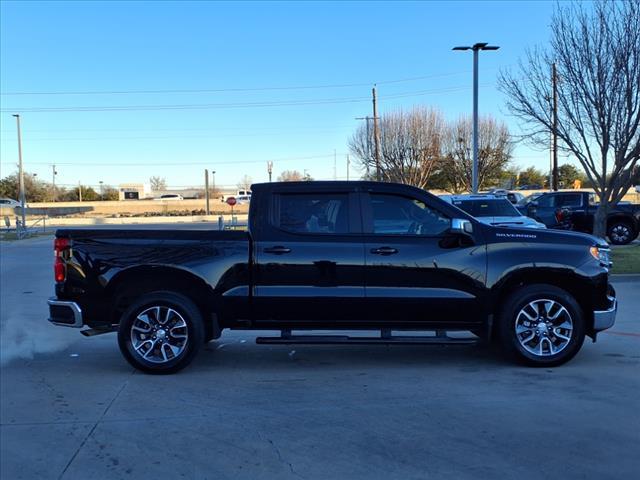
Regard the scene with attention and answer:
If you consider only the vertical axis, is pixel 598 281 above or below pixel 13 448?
above

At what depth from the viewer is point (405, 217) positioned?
19.3 feet

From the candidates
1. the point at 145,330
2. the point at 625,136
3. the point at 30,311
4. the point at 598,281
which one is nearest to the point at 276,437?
the point at 145,330

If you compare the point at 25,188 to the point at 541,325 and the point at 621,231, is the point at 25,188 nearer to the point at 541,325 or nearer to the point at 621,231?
the point at 621,231

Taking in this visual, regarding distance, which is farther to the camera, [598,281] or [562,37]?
[562,37]

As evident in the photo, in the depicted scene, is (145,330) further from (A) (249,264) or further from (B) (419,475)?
(B) (419,475)

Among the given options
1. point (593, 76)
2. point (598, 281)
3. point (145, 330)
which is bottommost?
point (145, 330)

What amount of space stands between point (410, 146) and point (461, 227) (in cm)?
3547

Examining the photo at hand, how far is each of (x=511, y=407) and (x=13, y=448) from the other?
3773 mm

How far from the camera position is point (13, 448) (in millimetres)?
4113

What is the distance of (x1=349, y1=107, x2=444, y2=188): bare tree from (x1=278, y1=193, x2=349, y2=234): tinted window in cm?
3438

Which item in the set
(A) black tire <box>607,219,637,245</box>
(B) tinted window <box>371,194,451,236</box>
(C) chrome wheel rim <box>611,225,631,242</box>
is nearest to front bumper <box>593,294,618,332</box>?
(B) tinted window <box>371,194,451,236</box>

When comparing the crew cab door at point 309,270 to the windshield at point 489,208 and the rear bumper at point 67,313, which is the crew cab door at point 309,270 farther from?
the windshield at point 489,208

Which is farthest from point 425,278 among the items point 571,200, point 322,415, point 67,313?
point 571,200

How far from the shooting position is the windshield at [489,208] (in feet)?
52.3
